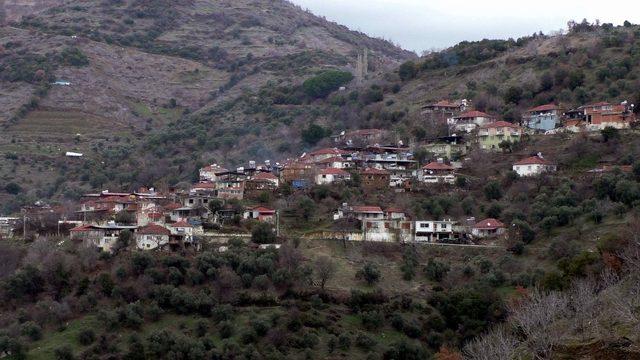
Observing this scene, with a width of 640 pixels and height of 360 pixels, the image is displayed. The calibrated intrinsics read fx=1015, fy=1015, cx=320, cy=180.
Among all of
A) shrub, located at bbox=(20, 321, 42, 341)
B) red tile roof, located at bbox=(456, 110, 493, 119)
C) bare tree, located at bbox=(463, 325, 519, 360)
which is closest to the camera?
bare tree, located at bbox=(463, 325, 519, 360)

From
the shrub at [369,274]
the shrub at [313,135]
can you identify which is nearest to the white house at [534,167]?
the shrub at [369,274]

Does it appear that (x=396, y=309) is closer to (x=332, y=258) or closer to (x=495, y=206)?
(x=332, y=258)

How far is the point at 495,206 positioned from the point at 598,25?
117 ft

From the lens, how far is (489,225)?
49594mm

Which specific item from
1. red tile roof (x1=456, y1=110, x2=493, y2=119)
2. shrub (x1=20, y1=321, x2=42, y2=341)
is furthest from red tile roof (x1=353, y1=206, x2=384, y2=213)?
shrub (x1=20, y1=321, x2=42, y2=341)

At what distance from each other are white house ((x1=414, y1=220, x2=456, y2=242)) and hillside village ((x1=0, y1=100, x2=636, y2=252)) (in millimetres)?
50

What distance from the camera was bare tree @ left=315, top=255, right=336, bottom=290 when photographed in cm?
4504

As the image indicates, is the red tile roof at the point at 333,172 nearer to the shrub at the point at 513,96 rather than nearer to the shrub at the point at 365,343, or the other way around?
the shrub at the point at 513,96

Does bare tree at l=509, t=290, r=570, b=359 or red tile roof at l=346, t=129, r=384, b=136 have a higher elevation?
red tile roof at l=346, t=129, r=384, b=136

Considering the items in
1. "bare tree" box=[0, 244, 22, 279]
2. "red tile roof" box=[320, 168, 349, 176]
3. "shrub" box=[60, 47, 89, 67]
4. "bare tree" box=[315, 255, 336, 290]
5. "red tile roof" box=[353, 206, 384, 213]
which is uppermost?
"shrub" box=[60, 47, 89, 67]

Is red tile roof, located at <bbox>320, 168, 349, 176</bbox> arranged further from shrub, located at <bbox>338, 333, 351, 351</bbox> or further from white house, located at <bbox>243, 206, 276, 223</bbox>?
shrub, located at <bbox>338, 333, 351, 351</bbox>

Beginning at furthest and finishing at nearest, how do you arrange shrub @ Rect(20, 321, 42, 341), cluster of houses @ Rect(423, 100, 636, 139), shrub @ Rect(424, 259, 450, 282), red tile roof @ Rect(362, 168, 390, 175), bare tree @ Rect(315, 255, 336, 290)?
1. cluster of houses @ Rect(423, 100, 636, 139)
2. red tile roof @ Rect(362, 168, 390, 175)
3. shrub @ Rect(424, 259, 450, 282)
4. bare tree @ Rect(315, 255, 336, 290)
5. shrub @ Rect(20, 321, 42, 341)

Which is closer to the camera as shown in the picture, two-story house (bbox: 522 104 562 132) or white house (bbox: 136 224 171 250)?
white house (bbox: 136 224 171 250)

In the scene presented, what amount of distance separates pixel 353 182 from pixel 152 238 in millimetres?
12694
